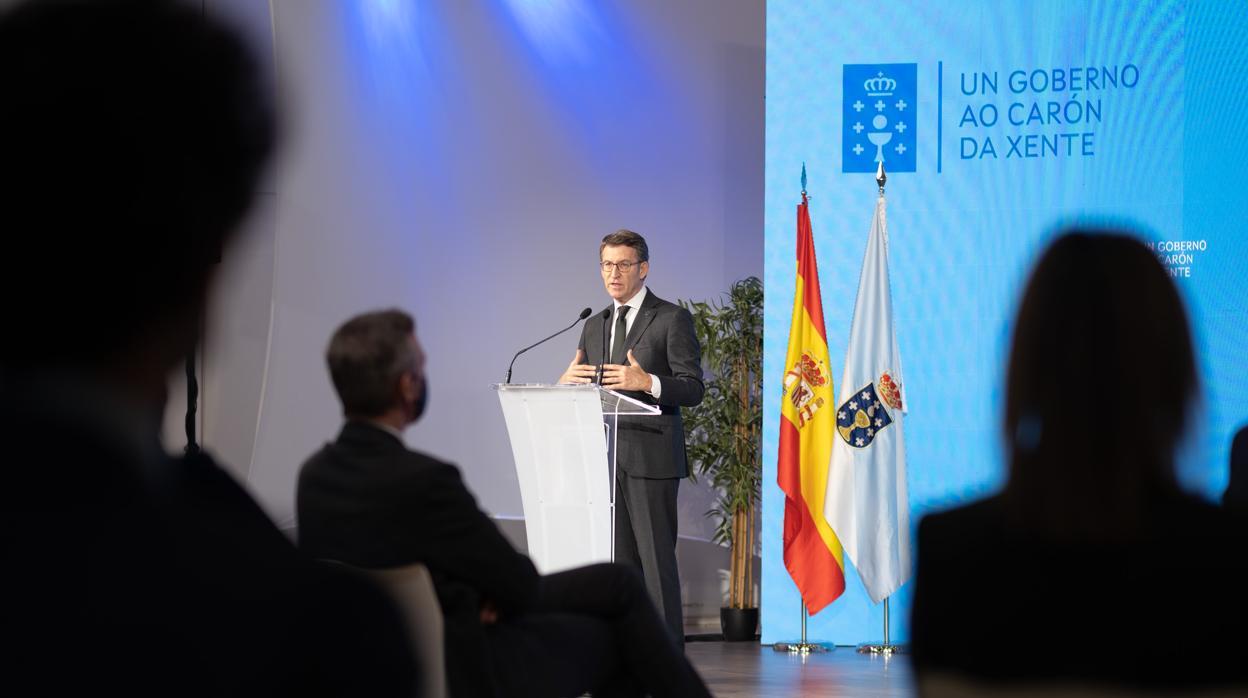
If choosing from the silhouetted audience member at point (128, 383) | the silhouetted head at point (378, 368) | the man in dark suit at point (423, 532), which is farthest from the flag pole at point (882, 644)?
the silhouetted audience member at point (128, 383)

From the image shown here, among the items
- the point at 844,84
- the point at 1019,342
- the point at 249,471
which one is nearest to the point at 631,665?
the point at 1019,342

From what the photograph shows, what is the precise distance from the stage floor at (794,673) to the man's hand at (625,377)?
1.14 m

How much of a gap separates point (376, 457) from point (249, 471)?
5.16m

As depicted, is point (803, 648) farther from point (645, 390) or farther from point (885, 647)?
point (645, 390)

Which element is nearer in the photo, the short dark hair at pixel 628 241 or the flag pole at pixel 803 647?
the short dark hair at pixel 628 241

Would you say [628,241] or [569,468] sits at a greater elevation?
[628,241]

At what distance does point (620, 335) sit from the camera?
5.22m

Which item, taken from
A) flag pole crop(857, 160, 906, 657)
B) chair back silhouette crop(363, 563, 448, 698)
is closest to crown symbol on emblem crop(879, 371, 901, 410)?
flag pole crop(857, 160, 906, 657)

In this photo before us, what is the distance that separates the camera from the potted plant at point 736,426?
22.1 feet

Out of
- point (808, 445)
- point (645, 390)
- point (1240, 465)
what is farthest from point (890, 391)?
point (1240, 465)

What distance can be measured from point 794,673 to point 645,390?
137 centimetres

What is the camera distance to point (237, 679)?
36 cm

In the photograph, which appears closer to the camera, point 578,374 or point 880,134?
point 578,374

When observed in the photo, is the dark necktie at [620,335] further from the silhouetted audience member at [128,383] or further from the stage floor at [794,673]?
the silhouetted audience member at [128,383]
